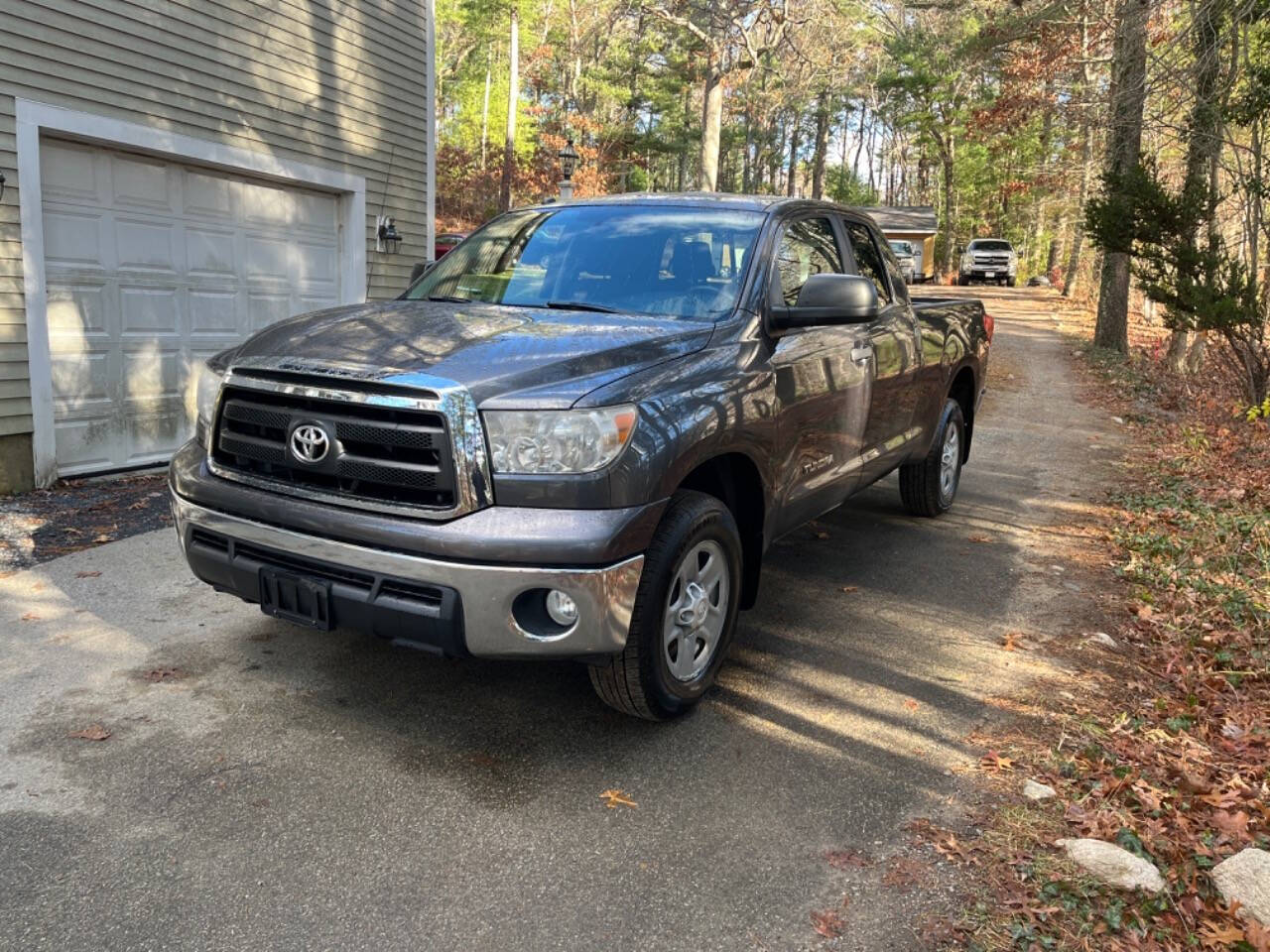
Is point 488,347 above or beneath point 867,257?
beneath

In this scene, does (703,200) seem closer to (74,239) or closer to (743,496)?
(743,496)

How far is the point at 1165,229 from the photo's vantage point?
997 cm

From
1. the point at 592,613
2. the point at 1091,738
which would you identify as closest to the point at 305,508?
the point at 592,613

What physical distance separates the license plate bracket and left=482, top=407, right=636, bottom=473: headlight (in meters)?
0.75

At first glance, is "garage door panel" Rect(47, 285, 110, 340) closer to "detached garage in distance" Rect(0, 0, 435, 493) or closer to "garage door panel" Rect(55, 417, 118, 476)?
"detached garage in distance" Rect(0, 0, 435, 493)

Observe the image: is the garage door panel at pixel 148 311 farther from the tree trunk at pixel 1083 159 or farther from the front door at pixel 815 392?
the tree trunk at pixel 1083 159

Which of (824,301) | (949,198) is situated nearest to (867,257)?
(824,301)

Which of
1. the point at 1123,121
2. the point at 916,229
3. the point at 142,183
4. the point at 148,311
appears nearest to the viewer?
the point at 142,183

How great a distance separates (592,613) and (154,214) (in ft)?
22.2

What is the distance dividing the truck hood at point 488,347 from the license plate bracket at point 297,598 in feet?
2.29

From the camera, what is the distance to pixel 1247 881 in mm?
2557

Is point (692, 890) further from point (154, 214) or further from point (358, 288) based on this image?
point (358, 288)

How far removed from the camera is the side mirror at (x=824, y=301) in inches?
156

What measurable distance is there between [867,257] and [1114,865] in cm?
364
